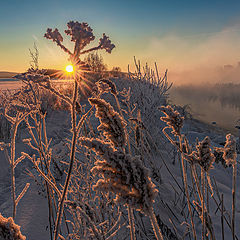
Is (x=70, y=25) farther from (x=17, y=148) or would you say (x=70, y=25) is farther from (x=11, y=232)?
(x=17, y=148)

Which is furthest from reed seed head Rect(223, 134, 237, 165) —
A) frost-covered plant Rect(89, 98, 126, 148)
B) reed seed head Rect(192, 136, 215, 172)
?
frost-covered plant Rect(89, 98, 126, 148)

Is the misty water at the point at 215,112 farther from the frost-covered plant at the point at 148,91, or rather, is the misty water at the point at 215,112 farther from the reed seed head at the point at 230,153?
the reed seed head at the point at 230,153

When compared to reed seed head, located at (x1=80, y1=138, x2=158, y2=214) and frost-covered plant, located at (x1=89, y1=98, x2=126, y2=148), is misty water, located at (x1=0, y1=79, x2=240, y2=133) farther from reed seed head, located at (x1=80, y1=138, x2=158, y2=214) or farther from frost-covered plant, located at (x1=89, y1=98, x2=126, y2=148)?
reed seed head, located at (x1=80, y1=138, x2=158, y2=214)

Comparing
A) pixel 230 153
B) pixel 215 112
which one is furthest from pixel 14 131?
pixel 215 112

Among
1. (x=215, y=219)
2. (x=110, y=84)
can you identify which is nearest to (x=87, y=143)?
(x=110, y=84)

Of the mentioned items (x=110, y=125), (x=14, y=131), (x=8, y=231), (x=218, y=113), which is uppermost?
(x=110, y=125)

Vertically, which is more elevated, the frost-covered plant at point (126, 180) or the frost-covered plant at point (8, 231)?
the frost-covered plant at point (126, 180)

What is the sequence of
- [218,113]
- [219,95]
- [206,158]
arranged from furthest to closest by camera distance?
[219,95], [218,113], [206,158]

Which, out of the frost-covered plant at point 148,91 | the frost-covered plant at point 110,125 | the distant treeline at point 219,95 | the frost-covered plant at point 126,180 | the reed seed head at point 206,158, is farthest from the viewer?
the distant treeline at point 219,95

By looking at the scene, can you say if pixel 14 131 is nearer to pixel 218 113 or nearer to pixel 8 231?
pixel 8 231

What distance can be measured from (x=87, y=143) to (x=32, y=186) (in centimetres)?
239

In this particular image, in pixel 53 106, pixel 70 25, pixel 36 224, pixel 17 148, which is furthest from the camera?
pixel 53 106

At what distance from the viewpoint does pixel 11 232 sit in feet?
1.56

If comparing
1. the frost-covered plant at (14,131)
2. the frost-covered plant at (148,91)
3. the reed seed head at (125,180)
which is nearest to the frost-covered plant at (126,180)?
the reed seed head at (125,180)
